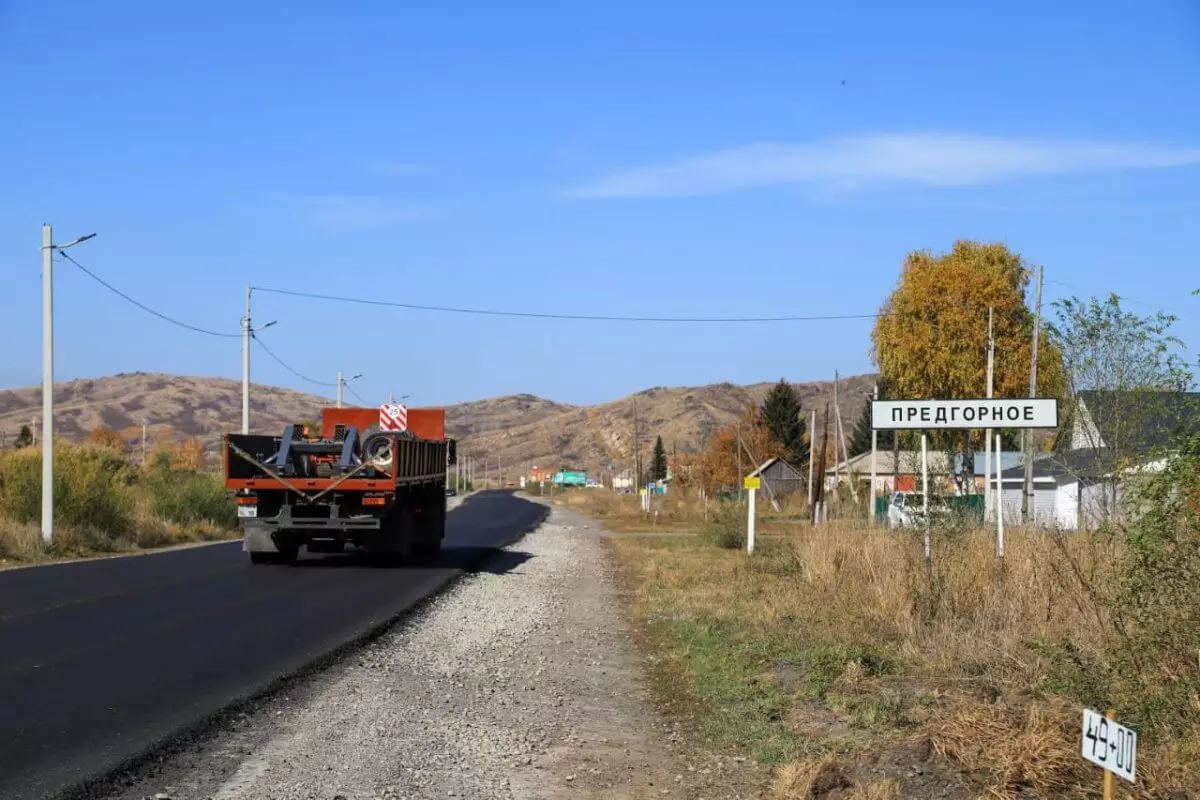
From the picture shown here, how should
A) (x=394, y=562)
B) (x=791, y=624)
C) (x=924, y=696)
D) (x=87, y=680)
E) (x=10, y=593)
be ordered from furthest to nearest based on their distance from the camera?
(x=394, y=562)
(x=10, y=593)
(x=791, y=624)
(x=87, y=680)
(x=924, y=696)

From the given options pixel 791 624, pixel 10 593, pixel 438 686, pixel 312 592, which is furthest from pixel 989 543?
pixel 10 593

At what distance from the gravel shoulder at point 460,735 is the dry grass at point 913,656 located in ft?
2.06

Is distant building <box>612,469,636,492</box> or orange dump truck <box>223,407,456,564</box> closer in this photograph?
orange dump truck <box>223,407,456,564</box>

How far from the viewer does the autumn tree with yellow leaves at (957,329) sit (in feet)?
162

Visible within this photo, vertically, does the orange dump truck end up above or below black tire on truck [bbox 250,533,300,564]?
above

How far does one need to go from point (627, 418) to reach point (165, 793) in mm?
181217

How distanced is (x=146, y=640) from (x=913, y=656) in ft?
24.5

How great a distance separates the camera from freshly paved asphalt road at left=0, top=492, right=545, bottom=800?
7.91m

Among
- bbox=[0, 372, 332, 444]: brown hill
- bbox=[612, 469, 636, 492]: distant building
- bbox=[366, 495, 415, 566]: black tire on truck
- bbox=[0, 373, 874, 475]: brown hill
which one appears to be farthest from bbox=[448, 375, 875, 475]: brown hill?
bbox=[366, 495, 415, 566]: black tire on truck

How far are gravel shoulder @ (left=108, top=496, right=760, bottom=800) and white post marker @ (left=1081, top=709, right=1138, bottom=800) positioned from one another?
2572 mm

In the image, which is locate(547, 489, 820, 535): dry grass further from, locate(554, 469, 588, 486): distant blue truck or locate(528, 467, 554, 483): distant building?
locate(528, 467, 554, 483): distant building

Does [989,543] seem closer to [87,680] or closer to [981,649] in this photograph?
[981,649]

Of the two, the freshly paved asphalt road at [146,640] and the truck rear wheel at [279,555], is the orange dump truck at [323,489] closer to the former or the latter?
the truck rear wheel at [279,555]

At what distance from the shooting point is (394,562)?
80.0ft
